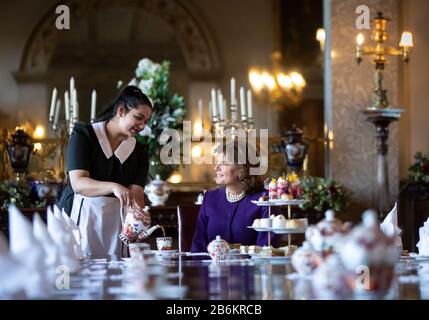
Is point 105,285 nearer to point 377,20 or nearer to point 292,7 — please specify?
point 377,20

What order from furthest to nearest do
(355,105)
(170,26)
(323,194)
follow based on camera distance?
1. (170,26)
2. (355,105)
3. (323,194)

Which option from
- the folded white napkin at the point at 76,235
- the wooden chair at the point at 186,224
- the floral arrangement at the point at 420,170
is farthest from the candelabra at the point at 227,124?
the folded white napkin at the point at 76,235

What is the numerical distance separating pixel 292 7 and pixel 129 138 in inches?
269

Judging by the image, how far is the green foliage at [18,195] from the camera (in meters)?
6.77

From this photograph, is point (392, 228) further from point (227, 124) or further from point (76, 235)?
point (227, 124)

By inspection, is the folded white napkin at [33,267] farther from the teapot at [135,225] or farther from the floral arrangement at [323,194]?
the floral arrangement at [323,194]

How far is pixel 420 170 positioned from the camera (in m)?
7.18

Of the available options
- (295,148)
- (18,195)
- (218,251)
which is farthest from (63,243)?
(295,148)

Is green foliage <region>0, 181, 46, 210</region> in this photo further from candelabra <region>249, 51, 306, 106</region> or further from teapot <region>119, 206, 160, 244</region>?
candelabra <region>249, 51, 306, 106</region>

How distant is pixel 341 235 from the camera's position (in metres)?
2.34

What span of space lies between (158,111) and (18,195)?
1.26m
